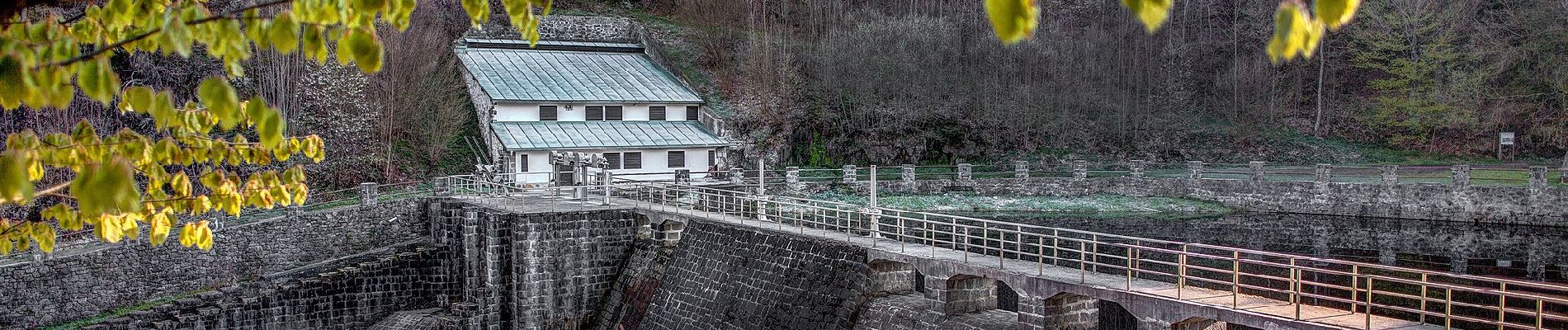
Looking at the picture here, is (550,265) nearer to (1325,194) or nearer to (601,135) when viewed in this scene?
(601,135)

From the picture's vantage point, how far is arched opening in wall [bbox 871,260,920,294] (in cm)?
1523

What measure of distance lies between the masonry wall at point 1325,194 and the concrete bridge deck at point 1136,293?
16.7m

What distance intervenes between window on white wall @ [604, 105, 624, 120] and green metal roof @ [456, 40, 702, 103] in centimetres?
32

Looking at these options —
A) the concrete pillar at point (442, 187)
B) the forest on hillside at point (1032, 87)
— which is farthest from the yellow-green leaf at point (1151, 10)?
the forest on hillside at point (1032, 87)

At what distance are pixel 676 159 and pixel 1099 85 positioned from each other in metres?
17.9

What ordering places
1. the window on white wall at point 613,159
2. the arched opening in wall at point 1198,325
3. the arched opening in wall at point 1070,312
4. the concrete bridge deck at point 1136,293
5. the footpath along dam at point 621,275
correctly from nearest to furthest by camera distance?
the concrete bridge deck at point 1136,293, the arched opening in wall at point 1198,325, the arched opening in wall at point 1070,312, the footpath along dam at point 621,275, the window on white wall at point 613,159

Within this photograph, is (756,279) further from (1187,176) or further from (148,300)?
(1187,176)

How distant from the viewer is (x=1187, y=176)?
33094mm

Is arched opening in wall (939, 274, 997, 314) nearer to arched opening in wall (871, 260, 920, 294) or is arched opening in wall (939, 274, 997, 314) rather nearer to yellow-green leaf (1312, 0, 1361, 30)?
arched opening in wall (871, 260, 920, 294)

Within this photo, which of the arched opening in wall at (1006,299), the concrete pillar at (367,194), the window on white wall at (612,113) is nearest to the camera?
the arched opening in wall at (1006,299)

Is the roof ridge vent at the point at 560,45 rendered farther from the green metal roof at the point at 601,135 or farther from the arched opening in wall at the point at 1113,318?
the arched opening in wall at the point at 1113,318

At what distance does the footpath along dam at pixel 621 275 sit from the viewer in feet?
46.8


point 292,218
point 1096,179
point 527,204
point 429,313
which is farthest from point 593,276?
point 1096,179

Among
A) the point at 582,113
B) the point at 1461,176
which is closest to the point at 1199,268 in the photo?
the point at 1461,176
